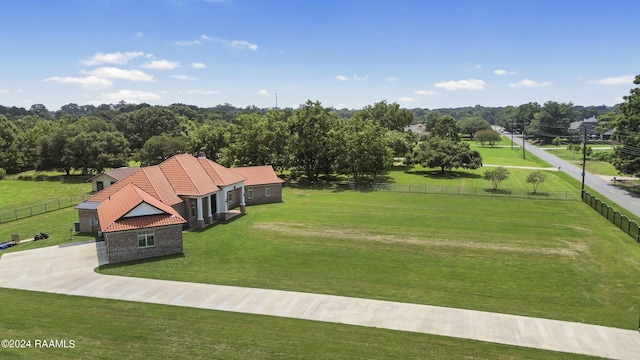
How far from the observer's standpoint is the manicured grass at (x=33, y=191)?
45375mm

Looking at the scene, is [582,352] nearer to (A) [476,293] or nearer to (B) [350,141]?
(A) [476,293]

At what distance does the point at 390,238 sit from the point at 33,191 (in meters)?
49.6

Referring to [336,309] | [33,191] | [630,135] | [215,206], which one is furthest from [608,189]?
[33,191]

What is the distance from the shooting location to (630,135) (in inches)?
1908

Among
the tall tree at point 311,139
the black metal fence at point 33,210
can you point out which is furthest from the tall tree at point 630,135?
the black metal fence at point 33,210

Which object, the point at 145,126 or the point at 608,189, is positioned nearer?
the point at 608,189

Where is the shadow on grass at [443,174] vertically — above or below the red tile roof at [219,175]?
below

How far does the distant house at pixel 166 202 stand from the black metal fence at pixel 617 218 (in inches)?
1212

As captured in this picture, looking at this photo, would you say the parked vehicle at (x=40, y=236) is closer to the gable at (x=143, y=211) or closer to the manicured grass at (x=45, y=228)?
the manicured grass at (x=45, y=228)

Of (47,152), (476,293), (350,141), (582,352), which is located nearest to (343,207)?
(350,141)

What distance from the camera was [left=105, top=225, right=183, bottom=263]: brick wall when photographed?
23578 millimetres

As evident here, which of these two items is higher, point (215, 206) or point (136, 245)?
point (215, 206)

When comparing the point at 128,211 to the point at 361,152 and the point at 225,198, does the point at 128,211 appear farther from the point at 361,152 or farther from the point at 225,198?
the point at 361,152

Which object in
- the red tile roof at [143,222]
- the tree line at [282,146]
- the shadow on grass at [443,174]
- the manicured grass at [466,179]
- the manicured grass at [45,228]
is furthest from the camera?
the shadow on grass at [443,174]
